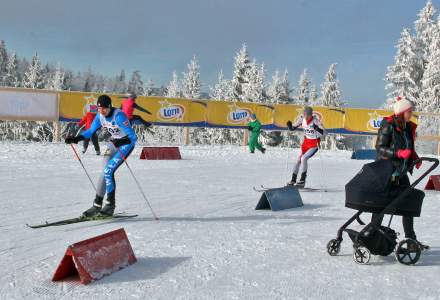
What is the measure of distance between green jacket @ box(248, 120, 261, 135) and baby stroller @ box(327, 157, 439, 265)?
638 inches

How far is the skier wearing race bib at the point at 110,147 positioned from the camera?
7.13m

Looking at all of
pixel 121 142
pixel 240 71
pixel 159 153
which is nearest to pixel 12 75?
pixel 240 71

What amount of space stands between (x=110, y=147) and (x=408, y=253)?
4.35 m

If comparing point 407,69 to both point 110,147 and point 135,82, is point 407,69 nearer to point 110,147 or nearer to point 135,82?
point 110,147

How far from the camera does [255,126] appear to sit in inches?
854

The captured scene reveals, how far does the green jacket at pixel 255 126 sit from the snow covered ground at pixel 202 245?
9154 mm

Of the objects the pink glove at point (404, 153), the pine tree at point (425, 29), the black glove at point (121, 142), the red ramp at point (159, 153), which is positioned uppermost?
the pine tree at point (425, 29)

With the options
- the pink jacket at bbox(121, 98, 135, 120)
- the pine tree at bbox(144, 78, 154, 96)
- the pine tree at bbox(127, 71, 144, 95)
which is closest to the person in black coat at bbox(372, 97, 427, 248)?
the pink jacket at bbox(121, 98, 135, 120)

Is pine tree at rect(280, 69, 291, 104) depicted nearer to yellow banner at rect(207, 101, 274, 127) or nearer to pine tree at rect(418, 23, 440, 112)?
pine tree at rect(418, 23, 440, 112)

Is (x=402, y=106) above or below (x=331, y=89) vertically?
below

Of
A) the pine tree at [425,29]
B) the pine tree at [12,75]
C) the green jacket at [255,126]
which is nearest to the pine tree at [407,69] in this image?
the pine tree at [425,29]

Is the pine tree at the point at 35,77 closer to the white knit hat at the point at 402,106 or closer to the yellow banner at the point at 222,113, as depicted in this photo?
the yellow banner at the point at 222,113

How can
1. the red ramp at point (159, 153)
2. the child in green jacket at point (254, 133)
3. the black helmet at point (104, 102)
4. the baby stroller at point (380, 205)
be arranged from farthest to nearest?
1. the child in green jacket at point (254, 133)
2. the red ramp at point (159, 153)
3. the black helmet at point (104, 102)
4. the baby stroller at point (380, 205)

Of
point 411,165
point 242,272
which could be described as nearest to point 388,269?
point 411,165
